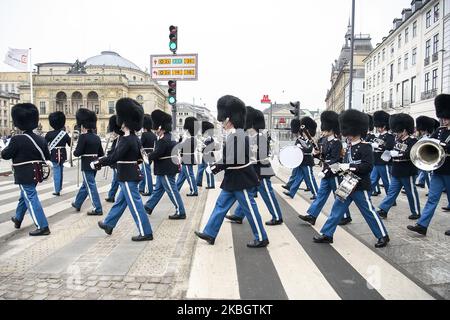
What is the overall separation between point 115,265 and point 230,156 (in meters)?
2.04

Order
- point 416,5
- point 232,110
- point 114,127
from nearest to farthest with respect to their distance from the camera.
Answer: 1. point 232,110
2. point 114,127
3. point 416,5

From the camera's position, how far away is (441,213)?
7605 millimetres

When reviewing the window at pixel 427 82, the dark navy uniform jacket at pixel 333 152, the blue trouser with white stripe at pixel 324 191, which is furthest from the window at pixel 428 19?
the blue trouser with white stripe at pixel 324 191

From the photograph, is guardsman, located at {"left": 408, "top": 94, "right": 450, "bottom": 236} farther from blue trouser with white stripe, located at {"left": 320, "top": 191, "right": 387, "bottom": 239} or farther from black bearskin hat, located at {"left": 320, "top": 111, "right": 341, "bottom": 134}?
black bearskin hat, located at {"left": 320, "top": 111, "right": 341, "bottom": 134}

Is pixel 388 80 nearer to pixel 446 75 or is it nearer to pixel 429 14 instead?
pixel 429 14

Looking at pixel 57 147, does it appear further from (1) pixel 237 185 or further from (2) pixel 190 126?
(1) pixel 237 185

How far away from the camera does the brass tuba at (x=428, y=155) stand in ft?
18.2

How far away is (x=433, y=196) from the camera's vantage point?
5.80 metres

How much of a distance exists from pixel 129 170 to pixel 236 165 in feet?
5.27

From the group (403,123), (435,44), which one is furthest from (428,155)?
(435,44)

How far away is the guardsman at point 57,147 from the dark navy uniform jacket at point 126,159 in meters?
4.61

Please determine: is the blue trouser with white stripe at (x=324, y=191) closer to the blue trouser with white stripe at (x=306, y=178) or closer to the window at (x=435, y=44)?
the blue trouser with white stripe at (x=306, y=178)
